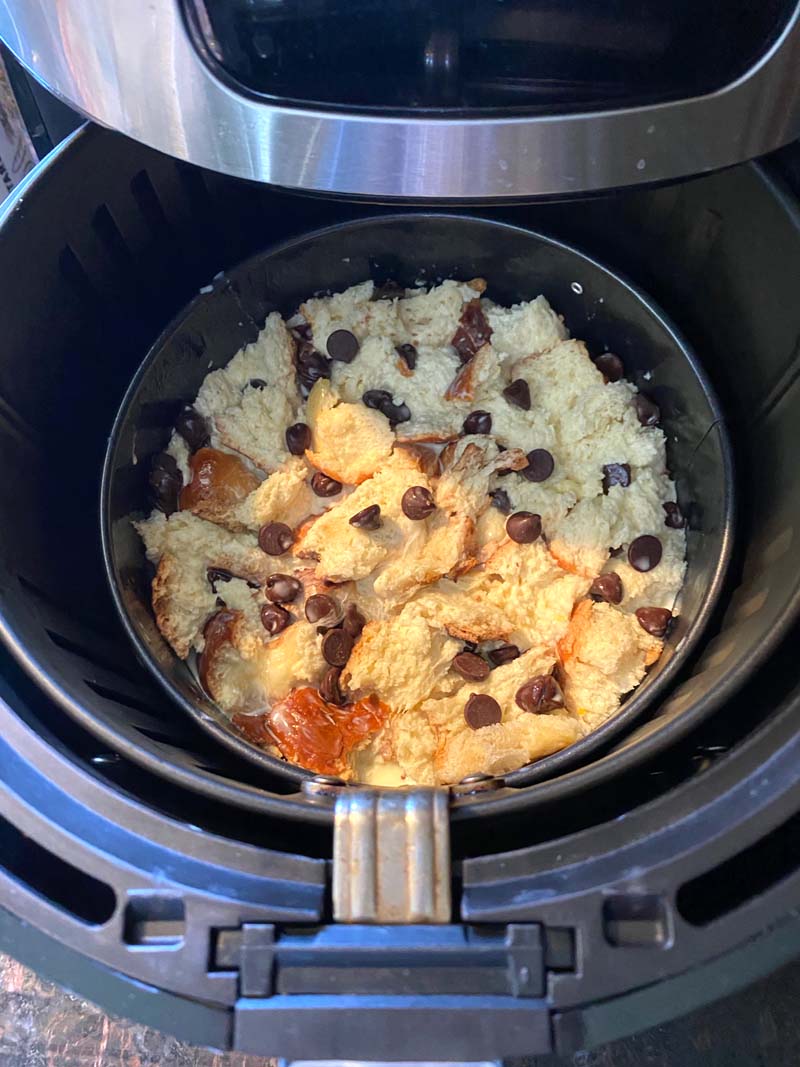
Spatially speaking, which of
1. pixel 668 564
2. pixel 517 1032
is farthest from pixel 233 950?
pixel 668 564

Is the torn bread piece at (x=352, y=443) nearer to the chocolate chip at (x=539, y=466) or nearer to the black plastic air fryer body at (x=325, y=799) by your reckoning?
the chocolate chip at (x=539, y=466)

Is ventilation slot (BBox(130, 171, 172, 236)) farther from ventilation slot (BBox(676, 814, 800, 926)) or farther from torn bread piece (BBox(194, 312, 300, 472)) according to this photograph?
ventilation slot (BBox(676, 814, 800, 926))

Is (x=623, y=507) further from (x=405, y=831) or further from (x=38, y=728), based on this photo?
(x=38, y=728)

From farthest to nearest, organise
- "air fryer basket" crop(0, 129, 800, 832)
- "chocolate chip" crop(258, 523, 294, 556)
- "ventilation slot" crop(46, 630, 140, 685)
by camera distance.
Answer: "chocolate chip" crop(258, 523, 294, 556) < "ventilation slot" crop(46, 630, 140, 685) < "air fryer basket" crop(0, 129, 800, 832)

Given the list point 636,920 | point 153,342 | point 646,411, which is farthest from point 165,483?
point 636,920

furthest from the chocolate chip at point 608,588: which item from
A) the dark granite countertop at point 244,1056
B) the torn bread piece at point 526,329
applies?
the dark granite countertop at point 244,1056

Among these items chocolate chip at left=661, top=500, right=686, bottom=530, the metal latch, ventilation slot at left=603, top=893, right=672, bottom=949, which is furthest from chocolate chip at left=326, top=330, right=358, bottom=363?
ventilation slot at left=603, top=893, right=672, bottom=949
